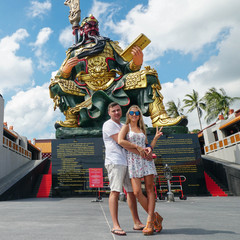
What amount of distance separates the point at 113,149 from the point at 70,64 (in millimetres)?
9517

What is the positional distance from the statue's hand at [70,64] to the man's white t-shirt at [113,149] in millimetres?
9305

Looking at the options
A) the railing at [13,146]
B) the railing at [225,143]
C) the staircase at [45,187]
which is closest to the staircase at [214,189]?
the railing at [225,143]

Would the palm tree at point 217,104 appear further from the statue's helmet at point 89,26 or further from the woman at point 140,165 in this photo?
the woman at point 140,165

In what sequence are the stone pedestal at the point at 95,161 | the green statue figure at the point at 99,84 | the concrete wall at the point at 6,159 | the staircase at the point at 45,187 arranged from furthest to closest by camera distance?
the concrete wall at the point at 6,159, the green statue figure at the point at 99,84, the staircase at the point at 45,187, the stone pedestal at the point at 95,161

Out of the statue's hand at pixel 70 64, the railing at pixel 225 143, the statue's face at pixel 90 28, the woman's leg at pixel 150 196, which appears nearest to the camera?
the woman's leg at pixel 150 196

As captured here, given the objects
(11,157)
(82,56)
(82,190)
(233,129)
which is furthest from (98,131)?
(233,129)

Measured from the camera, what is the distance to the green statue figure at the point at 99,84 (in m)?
10.5

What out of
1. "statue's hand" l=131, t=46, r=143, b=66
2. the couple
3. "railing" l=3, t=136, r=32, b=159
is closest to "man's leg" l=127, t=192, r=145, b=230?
the couple

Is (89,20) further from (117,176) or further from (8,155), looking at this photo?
(117,176)

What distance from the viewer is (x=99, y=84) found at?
11.2 metres

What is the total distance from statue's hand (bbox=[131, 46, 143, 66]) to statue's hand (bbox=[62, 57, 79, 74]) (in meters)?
2.81

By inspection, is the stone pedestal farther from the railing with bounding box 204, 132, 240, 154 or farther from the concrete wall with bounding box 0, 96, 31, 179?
the concrete wall with bounding box 0, 96, 31, 179

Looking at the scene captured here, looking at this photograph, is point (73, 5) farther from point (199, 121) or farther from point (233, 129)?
point (199, 121)

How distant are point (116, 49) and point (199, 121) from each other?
1850 cm
